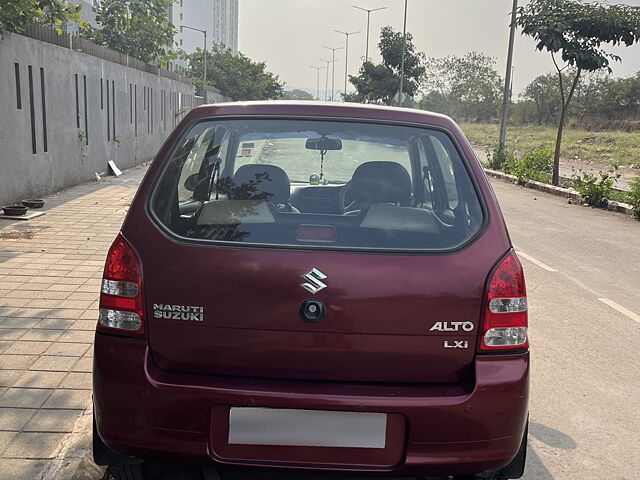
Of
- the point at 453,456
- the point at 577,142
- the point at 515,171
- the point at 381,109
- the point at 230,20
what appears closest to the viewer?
the point at 453,456

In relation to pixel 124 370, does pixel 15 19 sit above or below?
above

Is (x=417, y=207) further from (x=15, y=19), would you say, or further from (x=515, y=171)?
(x=515, y=171)

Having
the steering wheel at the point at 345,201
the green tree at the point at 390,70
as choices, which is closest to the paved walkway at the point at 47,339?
the steering wheel at the point at 345,201

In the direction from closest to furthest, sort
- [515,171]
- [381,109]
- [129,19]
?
[381,109] < [515,171] < [129,19]

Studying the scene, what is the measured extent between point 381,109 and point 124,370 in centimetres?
136

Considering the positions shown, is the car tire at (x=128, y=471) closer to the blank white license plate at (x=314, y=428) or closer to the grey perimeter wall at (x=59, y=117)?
the blank white license plate at (x=314, y=428)

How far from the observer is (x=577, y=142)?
42.1 m

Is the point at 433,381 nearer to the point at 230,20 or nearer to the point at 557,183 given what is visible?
the point at 557,183

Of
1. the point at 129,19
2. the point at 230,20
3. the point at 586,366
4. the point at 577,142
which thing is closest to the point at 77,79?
the point at 129,19

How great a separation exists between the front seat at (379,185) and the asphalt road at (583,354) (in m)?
1.45

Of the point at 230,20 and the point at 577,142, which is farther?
the point at 230,20

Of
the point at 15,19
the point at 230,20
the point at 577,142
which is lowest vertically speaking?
the point at 577,142

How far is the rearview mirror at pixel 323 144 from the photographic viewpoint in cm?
306

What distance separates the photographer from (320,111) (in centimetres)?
282
